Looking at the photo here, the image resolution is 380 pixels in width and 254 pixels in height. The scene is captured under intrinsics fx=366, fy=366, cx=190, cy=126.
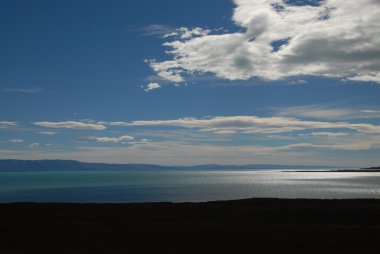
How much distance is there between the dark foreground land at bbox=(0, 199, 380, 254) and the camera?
24938 mm

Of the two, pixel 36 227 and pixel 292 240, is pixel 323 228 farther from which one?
pixel 36 227

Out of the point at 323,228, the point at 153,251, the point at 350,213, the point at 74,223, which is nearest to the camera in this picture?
the point at 153,251

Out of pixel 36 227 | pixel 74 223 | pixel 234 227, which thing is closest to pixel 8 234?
pixel 36 227

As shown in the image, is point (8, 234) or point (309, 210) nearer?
point (8, 234)

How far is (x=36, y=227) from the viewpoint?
33.1 meters

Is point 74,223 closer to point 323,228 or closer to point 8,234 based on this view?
point 8,234

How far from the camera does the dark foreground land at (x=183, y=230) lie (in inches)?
982

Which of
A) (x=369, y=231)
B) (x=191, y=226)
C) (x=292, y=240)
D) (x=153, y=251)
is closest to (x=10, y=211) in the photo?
(x=191, y=226)

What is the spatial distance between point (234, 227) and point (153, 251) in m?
10.5

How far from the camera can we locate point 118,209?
Answer: 1778 inches

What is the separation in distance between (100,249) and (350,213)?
2873 cm

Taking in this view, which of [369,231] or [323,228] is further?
[323,228]

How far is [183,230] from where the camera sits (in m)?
31.1

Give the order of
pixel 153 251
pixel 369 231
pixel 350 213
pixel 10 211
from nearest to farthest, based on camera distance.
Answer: pixel 153 251, pixel 369 231, pixel 350 213, pixel 10 211
